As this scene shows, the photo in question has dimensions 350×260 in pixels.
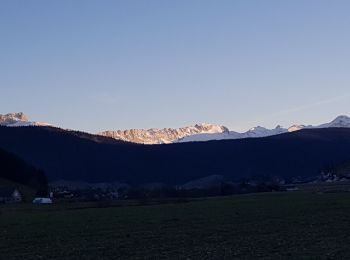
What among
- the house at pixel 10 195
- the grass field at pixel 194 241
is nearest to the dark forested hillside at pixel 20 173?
the house at pixel 10 195

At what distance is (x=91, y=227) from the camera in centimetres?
4362

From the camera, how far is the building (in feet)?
431

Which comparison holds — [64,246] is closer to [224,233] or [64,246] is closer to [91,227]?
[224,233]

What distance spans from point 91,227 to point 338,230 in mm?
15772

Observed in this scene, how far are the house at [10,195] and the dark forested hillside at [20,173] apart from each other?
15.3 m

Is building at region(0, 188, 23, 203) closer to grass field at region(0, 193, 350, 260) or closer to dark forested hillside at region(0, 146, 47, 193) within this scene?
dark forested hillside at region(0, 146, 47, 193)

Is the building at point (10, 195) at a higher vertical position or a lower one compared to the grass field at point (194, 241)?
higher

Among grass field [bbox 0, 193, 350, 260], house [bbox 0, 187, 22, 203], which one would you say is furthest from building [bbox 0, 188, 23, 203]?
grass field [bbox 0, 193, 350, 260]

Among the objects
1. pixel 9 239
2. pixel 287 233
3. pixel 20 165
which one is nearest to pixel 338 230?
pixel 287 233

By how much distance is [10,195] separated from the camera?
136250 mm

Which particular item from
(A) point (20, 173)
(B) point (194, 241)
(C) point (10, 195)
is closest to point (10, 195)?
(C) point (10, 195)

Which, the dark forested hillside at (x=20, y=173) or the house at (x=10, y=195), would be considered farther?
the dark forested hillside at (x=20, y=173)

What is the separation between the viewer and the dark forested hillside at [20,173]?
518 feet

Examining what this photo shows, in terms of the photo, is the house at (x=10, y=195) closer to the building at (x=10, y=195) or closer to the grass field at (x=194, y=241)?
the building at (x=10, y=195)
